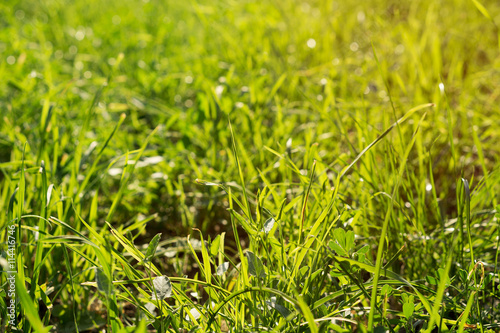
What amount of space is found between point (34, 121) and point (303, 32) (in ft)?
5.75

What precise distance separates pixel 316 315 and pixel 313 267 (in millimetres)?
99

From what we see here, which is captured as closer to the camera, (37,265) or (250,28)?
(37,265)

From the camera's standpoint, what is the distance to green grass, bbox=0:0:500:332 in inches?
31.8

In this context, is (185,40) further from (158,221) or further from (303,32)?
(158,221)

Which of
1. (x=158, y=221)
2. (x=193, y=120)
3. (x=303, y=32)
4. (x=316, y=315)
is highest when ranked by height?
(x=303, y=32)

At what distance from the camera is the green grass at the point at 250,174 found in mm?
807

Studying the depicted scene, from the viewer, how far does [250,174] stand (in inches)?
53.6

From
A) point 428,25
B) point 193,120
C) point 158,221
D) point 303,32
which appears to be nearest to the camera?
point 158,221

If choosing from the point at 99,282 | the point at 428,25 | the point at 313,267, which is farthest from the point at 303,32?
the point at 99,282

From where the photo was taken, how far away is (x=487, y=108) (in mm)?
1776

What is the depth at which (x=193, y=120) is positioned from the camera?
163 cm

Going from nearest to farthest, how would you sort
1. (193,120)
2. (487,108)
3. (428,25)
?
1. (193,120)
2. (487,108)
3. (428,25)

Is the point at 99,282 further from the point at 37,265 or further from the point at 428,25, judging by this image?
the point at 428,25

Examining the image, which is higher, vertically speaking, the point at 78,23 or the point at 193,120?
the point at 78,23
